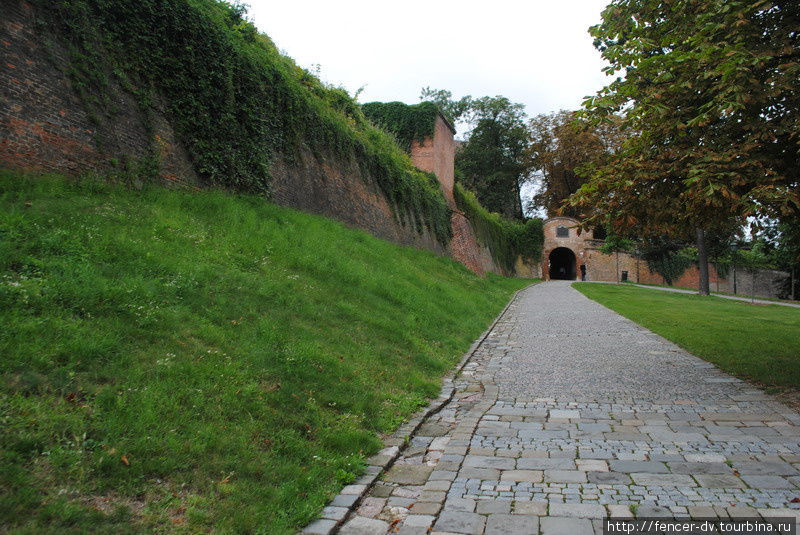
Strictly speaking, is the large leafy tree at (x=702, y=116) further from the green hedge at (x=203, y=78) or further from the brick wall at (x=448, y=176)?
the brick wall at (x=448, y=176)

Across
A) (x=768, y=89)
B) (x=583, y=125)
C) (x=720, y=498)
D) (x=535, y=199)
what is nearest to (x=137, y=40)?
(x=583, y=125)

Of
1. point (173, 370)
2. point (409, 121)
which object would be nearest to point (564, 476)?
point (173, 370)

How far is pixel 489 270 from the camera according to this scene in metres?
36.2

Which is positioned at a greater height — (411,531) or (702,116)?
(702,116)

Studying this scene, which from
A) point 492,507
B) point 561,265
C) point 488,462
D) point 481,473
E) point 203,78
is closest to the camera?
point 492,507

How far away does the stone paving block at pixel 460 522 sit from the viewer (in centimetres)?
339

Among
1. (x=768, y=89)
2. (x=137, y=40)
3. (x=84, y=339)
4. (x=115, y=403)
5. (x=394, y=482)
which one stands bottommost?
(x=394, y=482)

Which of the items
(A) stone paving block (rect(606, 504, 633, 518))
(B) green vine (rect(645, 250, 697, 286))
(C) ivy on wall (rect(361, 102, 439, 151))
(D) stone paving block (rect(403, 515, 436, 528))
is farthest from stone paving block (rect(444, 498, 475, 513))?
(B) green vine (rect(645, 250, 697, 286))

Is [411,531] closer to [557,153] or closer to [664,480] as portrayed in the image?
[664,480]

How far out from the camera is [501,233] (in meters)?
44.6

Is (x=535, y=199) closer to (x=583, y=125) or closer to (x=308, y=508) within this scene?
(x=583, y=125)

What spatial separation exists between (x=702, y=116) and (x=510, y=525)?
17.5 feet

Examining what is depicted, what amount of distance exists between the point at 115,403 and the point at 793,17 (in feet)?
30.5

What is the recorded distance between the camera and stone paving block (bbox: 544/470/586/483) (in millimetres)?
4129
